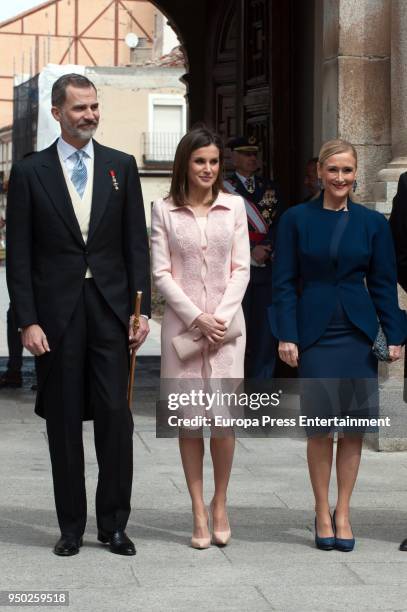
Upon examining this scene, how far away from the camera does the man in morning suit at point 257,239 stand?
34.6 feet

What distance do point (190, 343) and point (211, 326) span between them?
14 cm

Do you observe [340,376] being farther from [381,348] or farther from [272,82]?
[272,82]

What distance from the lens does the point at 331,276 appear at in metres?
6.50

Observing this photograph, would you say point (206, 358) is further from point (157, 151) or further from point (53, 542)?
point (157, 151)

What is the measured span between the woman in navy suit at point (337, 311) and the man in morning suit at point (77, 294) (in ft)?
2.17

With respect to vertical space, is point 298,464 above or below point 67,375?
below

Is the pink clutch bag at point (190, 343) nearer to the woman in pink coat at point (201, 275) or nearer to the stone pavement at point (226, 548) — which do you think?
the woman in pink coat at point (201, 275)

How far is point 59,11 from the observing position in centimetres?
6347

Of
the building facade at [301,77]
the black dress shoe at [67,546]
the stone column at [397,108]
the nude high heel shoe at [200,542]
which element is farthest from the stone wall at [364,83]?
the black dress shoe at [67,546]

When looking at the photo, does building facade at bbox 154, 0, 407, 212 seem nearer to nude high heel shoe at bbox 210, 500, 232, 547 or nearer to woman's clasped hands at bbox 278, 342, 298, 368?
woman's clasped hands at bbox 278, 342, 298, 368

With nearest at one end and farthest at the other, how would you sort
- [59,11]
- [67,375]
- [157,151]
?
[67,375]
[157,151]
[59,11]

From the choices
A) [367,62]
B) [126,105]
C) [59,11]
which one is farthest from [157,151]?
[367,62]

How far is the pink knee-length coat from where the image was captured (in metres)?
6.56

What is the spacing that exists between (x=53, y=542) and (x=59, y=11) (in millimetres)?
58598
